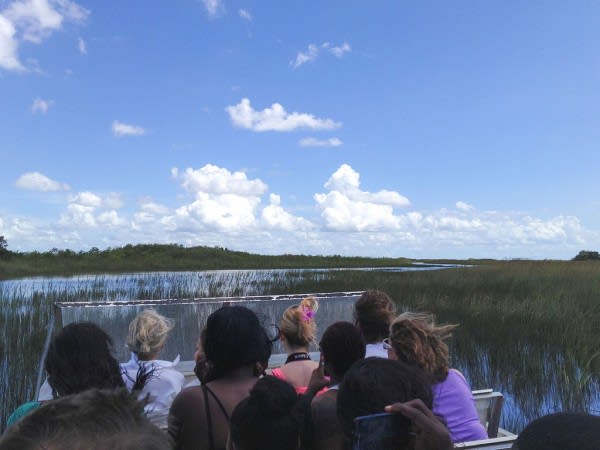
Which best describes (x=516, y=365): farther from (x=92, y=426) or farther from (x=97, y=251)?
(x=97, y=251)

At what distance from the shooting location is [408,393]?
1.62 m

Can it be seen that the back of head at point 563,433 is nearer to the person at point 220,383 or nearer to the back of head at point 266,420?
the back of head at point 266,420

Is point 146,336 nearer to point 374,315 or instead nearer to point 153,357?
point 153,357

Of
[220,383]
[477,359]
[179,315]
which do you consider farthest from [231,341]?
[477,359]

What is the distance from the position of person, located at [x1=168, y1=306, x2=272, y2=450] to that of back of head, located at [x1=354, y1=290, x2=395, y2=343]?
1.39 m

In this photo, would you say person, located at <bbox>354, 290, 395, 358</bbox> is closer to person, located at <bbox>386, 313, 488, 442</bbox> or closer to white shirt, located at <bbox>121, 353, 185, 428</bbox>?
person, located at <bbox>386, 313, 488, 442</bbox>

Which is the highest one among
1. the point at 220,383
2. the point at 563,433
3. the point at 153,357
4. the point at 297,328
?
the point at 563,433

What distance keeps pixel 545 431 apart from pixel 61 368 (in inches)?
80.4

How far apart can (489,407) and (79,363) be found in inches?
105

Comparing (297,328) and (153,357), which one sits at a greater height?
(297,328)

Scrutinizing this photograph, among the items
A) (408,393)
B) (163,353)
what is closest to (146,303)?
(163,353)

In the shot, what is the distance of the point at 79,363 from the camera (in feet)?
7.54

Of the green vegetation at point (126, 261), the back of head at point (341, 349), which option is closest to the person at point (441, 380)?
the back of head at point (341, 349)

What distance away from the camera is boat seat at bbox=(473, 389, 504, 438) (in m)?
3.51
